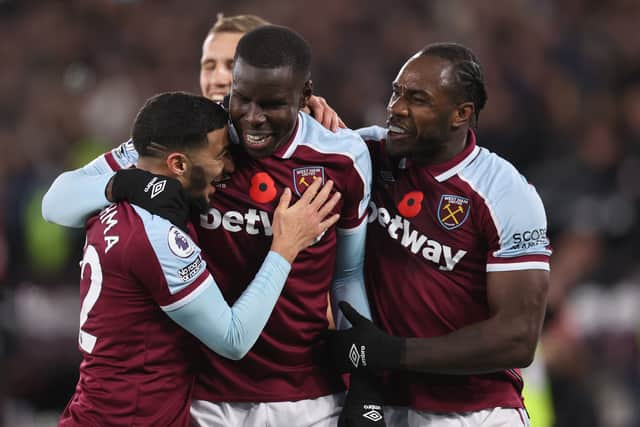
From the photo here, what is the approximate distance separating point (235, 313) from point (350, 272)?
1.60ft

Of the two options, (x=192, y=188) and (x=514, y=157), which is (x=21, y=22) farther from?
(x=192, y=188)

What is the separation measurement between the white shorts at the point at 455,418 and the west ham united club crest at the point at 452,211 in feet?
1.87

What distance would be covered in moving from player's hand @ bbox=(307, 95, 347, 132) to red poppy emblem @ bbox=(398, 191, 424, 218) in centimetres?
30

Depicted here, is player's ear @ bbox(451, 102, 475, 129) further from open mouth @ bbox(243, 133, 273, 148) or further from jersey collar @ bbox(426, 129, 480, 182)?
open mouth @ bbox(243, 133, 273, 148)

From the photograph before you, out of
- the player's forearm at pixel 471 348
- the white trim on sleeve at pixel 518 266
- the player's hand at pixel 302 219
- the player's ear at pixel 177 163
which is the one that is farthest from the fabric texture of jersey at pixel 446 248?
the player's ear at pixel 177 163

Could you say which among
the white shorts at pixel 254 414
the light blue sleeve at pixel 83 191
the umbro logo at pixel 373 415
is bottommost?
the white shorts at pixel 254 414

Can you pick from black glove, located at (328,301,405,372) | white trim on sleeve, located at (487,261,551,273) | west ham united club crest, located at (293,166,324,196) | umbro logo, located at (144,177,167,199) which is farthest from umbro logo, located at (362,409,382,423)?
umbro logo, located at (144,177,167,199)

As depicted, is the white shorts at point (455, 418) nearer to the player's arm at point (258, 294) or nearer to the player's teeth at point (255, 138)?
the player's arm at point (258, 294)

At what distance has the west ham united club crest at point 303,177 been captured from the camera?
3.01 m

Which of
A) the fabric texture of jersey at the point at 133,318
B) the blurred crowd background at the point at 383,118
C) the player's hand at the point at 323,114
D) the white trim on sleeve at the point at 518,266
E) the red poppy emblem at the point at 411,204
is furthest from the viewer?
the blurred crowd background at the point at 383,118

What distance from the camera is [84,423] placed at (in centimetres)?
287

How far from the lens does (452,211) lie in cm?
304

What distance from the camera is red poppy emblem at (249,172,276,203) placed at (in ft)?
9.80

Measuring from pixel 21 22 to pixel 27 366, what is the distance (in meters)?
2.98
